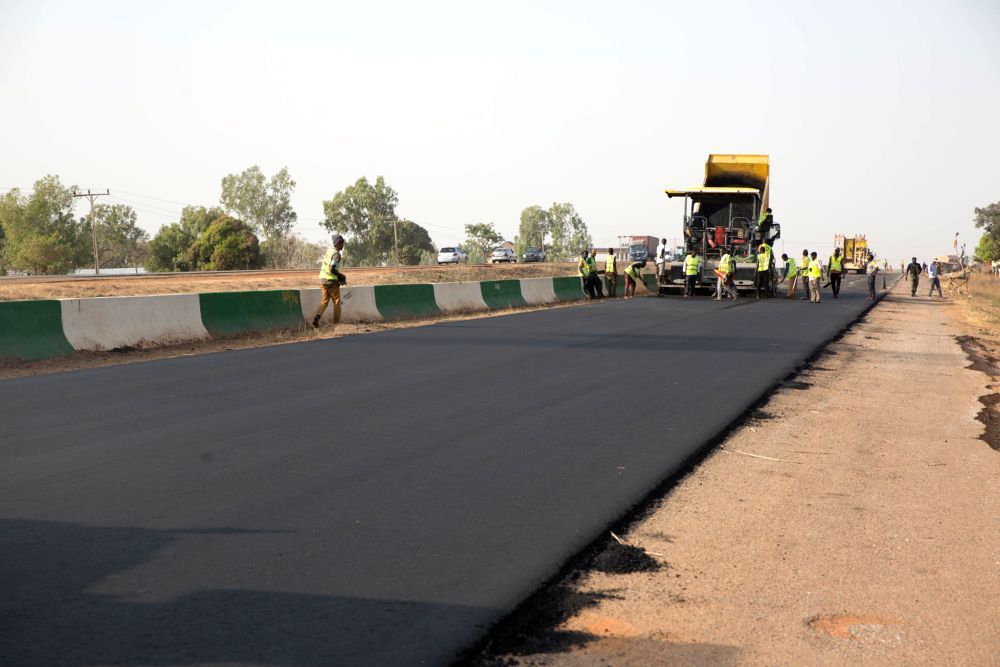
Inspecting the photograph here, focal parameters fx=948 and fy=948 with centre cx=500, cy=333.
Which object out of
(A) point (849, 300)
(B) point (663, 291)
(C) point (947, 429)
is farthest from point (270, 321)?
(A) point (849, 300)

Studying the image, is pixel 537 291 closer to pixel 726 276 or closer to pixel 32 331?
pixel 726 276

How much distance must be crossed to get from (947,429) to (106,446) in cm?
684

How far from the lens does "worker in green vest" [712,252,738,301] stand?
1139 inches

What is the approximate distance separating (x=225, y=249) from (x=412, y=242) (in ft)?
176

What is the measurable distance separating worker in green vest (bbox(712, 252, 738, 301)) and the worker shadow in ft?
85.9

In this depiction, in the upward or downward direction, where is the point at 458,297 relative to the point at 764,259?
downward

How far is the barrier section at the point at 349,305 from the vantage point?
17.8 m

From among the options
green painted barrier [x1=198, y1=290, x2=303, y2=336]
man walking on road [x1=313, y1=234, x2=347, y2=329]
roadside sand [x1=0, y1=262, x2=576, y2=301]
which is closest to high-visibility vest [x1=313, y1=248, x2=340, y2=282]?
man walking on road [x1=313, y1=234, x2=347, y2=329]

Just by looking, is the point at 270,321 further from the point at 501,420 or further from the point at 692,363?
the point at 501,420

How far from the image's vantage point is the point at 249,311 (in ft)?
52.5

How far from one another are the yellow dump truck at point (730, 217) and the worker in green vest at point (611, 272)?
94.1 inches

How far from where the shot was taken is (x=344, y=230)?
125688mm

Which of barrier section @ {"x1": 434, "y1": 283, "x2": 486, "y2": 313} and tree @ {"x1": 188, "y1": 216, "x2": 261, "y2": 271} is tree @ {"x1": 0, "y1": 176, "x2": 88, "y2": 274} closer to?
tree @ {"x1": 188, "y1": 216, "x2": 261, "y2": 271}

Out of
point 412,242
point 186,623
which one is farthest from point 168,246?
point 186,623
